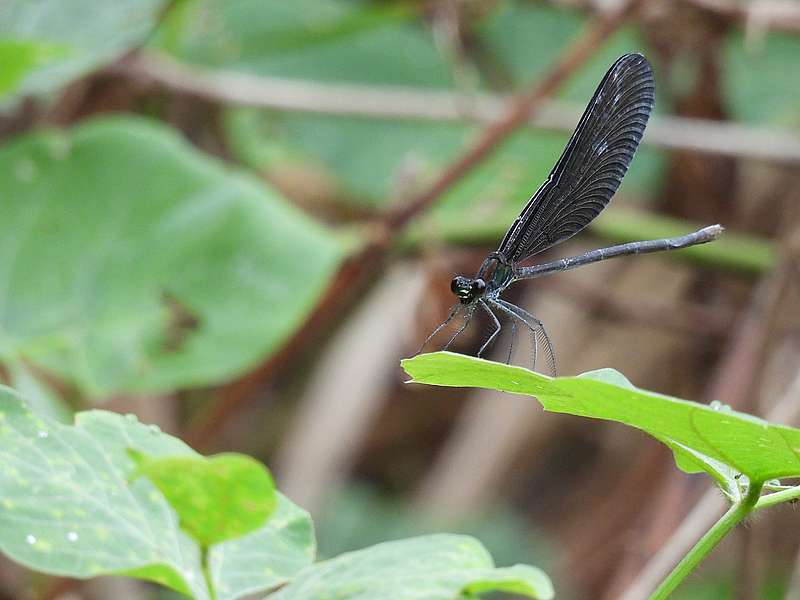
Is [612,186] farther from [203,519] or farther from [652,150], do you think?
[652,150]

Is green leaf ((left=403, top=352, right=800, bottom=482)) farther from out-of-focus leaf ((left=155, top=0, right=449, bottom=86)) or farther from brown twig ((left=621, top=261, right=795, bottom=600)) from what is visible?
out-of-focus leaf ((left=155, top=0, right=449, bottom=86))

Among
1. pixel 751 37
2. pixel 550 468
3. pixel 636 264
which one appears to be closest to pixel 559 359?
pixel 636 264

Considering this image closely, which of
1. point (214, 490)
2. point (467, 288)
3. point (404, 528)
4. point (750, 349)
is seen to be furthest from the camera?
point (404, 528)

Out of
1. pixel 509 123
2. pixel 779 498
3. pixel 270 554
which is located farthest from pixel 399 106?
pixel 779 498

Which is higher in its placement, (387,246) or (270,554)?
(387,246)

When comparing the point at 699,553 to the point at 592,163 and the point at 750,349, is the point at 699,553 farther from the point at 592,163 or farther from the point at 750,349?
the point at 750,349

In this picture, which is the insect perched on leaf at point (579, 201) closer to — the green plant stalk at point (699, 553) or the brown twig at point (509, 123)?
the brown twig at point (509, 123)
